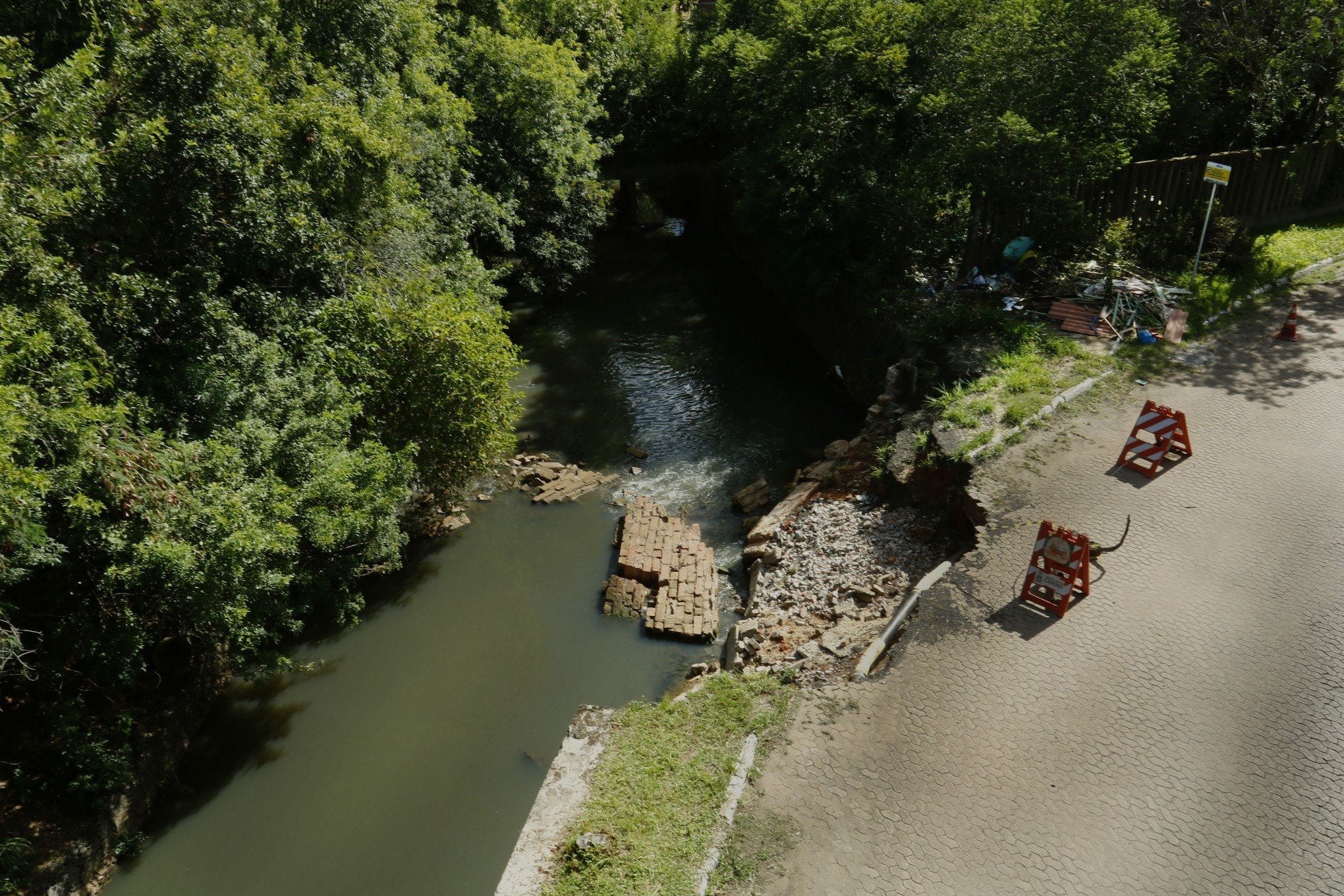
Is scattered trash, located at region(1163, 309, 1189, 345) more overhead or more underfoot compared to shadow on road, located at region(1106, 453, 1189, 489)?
more overhead

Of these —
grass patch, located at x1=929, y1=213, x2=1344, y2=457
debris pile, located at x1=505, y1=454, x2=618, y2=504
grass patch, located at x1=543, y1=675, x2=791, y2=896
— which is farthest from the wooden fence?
grass patch, located at x1=543, y1=675, x2=791, y2=896

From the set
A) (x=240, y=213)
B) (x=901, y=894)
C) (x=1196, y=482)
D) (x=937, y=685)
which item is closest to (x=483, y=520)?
(x=240, y=213)

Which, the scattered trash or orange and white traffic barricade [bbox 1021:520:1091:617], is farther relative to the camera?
the scattered trash

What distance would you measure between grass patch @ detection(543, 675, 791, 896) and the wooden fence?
1364 centimetres

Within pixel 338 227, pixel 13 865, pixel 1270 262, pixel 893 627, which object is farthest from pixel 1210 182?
pixel 13 865

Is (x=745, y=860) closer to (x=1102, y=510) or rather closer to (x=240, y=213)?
(x=1102, y=510)

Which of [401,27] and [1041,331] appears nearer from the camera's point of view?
[1041,331]

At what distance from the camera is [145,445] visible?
10.5 meters

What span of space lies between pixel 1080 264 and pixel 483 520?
49.2ft

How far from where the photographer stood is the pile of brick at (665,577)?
15.1 metres

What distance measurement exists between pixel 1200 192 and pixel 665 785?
63.4ft

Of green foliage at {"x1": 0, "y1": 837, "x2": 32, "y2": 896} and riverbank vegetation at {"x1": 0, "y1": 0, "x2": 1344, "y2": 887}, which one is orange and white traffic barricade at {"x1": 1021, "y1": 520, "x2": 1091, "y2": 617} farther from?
green foliage at {"x1": 0, "y1": 837, "x2": 32, "y2": 896}

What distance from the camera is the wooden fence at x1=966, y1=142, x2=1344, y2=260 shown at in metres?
20.0

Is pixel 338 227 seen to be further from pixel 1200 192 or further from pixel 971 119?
pixel 1200 192
